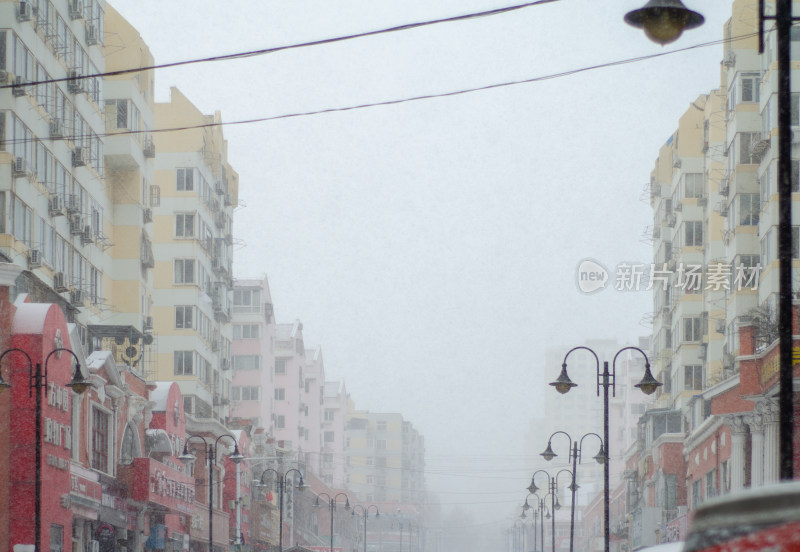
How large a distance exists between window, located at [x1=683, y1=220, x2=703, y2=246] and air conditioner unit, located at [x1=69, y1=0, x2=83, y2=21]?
3564cm

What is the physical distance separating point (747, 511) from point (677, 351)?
6830 cm

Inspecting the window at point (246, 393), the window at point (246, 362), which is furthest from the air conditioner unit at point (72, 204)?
the window at point (246, 362)

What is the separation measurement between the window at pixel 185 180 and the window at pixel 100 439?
2866cm

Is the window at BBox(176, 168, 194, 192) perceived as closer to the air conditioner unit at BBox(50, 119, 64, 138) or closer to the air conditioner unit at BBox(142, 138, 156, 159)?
the air conditioner unit at BBox(142, 138, 156, 159)

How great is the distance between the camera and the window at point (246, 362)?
104 meters

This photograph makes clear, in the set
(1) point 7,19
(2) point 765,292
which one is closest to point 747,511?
(1) point 7,19

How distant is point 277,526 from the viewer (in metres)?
95.2

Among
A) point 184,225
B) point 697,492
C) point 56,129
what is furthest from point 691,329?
point 56,129

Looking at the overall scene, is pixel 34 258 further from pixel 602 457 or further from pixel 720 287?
pixel 720 287

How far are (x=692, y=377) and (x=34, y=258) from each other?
39.2 meters

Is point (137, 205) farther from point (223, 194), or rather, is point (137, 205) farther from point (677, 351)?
point (677, 351)

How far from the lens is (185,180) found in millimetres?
73938

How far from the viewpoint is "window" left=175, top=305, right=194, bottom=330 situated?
72312 mm

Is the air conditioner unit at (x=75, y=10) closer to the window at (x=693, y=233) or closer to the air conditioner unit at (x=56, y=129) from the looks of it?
the air conditioner unit at (x=56, y=129)
